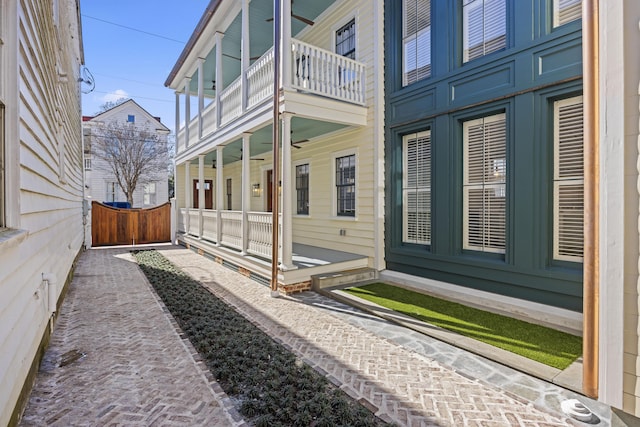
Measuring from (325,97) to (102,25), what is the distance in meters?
14.1

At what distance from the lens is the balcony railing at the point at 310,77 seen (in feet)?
20.2

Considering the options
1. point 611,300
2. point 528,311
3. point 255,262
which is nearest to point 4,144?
point 611,300

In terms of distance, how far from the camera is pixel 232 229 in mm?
8602

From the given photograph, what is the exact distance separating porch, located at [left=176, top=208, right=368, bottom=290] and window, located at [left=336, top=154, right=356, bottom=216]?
105cm

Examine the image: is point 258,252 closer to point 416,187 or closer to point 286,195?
point 286,195

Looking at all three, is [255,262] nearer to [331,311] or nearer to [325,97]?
[331,311]

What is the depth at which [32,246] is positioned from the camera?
2.94 metres

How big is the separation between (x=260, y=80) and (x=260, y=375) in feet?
19.5

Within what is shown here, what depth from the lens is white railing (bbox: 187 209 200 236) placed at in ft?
37.6

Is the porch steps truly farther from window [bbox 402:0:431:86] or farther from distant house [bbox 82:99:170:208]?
distant house [bbox 82:99:170:208]

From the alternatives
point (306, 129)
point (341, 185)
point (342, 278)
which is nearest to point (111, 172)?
point (306, 129)

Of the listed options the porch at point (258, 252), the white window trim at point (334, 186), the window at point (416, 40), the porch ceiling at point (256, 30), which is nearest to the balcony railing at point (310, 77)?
the window at point (416, 40)

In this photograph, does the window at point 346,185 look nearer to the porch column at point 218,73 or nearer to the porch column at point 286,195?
the porch column at point 286,195

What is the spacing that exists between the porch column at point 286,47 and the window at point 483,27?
9.95 feet
